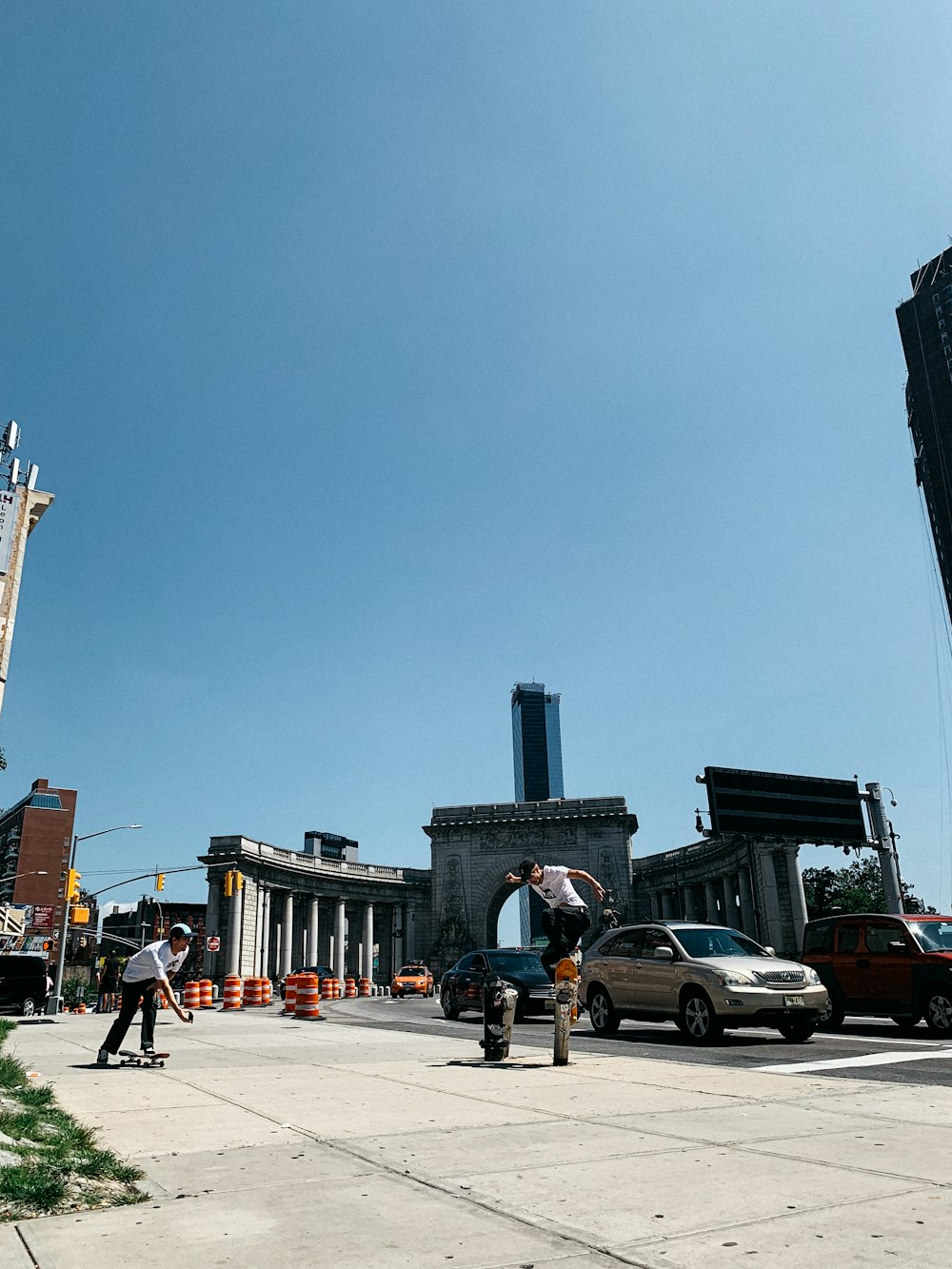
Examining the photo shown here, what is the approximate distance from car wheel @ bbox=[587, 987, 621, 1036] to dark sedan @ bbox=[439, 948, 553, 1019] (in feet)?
11.0

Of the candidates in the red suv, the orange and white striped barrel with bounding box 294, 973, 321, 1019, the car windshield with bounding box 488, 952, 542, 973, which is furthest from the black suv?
the red suv

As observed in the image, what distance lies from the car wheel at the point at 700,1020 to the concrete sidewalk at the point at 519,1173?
3.47 m

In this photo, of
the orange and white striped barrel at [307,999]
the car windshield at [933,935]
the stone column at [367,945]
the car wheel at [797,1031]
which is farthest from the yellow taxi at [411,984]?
the car wheel at [797,1031]

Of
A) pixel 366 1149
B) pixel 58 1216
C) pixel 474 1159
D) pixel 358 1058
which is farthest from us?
pixel 358 1058

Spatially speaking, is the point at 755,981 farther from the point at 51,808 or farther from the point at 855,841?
the point at 51,808

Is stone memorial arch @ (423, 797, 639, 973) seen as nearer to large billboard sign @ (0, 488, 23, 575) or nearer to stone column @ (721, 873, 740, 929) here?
stone column @ (721, 873, 740, 929)

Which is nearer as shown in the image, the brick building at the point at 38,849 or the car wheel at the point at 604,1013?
the car wheel at the point at 604,1013

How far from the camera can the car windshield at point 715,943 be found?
1260 cm

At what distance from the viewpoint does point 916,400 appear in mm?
116938

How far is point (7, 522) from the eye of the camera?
2464 cm

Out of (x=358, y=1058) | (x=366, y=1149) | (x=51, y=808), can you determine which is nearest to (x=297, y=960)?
(x=51, y=808)

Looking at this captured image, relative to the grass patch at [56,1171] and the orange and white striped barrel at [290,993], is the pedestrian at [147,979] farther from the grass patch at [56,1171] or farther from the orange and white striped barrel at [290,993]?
the orange and white striped barrel at [290,993]

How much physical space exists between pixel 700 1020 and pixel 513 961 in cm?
755

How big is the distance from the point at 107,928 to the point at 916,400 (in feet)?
463
